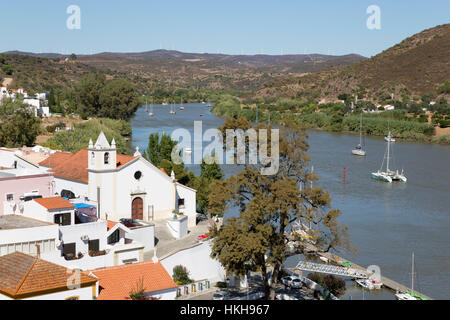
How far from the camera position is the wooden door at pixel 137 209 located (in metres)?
19.7

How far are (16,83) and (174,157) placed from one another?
57377mm

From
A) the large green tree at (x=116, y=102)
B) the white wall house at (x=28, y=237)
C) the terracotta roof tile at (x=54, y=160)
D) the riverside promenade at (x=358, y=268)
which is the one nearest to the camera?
the white wall house at (x=28, y=237)

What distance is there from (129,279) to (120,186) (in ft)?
22.2

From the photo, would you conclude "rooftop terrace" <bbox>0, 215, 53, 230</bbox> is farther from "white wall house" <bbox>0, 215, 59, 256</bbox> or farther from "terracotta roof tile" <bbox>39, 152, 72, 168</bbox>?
"terracotta roof tile" <bbox>39, 152, 72, 168</bbox>

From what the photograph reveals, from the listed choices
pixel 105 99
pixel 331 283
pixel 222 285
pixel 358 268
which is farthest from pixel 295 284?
pixel 105 99

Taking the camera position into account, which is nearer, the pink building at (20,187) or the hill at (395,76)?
the pink building at (20,187)

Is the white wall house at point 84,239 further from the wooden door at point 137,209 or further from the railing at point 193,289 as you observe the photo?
the wooden door at point 137,209

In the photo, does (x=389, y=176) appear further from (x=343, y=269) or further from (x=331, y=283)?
(x=331, y=283)

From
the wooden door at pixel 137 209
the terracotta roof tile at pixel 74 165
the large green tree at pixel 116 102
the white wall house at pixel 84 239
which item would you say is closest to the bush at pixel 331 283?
the white wall house at pixel 84 239

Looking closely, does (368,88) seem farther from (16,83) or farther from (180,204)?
(180,204)

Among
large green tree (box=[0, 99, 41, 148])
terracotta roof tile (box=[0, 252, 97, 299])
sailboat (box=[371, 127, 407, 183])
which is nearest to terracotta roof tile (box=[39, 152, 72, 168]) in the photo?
terracotta roof tile (box=[0, 252, 97, 299])

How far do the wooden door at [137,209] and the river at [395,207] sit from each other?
5.50 m

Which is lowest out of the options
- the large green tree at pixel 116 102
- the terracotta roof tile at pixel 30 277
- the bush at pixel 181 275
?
the bush at pixel 181 275
